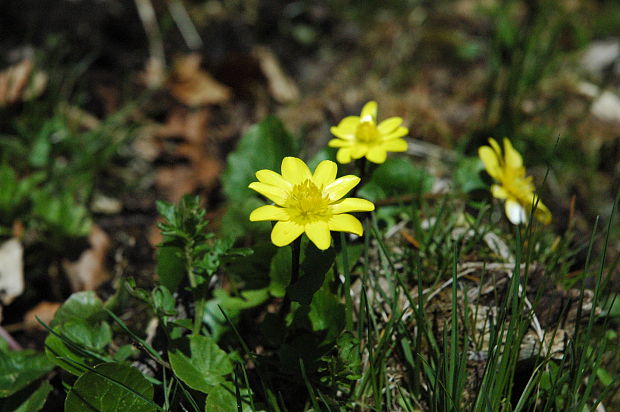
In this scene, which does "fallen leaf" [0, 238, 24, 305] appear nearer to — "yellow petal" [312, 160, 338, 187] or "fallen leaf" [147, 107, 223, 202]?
"fallen leaf" [147, 107, 223, 202]

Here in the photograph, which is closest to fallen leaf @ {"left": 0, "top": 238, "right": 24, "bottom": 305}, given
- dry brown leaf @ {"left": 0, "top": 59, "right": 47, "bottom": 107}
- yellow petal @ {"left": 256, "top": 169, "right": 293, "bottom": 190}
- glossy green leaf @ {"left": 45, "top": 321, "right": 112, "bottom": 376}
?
glossy green leaf @ {"left": 45, "top": 321, "right": 112, "bottom": 376}

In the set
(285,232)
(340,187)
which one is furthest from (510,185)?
(285,232)

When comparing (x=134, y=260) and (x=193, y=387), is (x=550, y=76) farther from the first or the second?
(x=193, y=387)

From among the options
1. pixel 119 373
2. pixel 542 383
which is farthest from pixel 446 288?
pixel 119 373

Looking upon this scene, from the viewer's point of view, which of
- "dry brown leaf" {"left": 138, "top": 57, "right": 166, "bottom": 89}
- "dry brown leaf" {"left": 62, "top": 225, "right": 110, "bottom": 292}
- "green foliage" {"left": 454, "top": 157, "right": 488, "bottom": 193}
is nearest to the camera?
"green foliage" {"left": 454, "top": 157, "right": 488, "bottom": 193}

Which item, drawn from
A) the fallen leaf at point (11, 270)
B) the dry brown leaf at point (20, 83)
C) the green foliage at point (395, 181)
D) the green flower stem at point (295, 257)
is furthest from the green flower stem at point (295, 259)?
the dry brown leaf at point (20, 83)

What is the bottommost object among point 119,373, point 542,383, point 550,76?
point 542,383

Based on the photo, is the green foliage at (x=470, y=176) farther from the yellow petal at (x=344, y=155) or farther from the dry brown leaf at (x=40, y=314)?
the dry brown leaf at (x=40, y=314)
